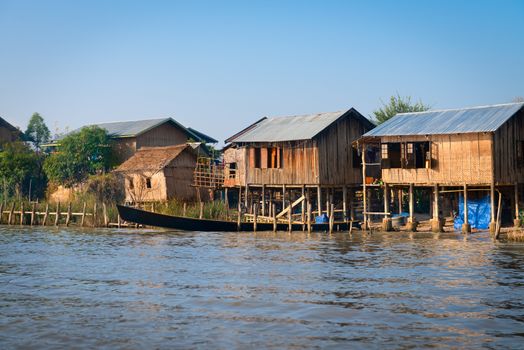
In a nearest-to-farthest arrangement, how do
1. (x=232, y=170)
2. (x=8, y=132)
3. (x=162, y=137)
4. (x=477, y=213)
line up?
(x=477, y=213) < (x=232, y=170) < (x=162, y=137) < (x=8, y=132)

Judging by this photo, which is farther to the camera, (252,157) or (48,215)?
(48,215)

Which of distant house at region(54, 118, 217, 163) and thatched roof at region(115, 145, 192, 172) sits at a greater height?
distant house at region(54, 118, 217, 163)

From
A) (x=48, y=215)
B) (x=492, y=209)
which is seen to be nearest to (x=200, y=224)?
(x=48, y=215)

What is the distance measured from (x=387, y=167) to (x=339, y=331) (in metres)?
21.1

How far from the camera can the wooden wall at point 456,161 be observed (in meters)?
29.5

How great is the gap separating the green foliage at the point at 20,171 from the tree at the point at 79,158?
1.70 metres

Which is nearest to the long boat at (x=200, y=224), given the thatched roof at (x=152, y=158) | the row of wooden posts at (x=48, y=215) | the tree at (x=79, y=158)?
the row of wooden posts at (x=48, y=215)

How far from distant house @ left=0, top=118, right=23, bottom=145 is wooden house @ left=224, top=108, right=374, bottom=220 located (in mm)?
23310

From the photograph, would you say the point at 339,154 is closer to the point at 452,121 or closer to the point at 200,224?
the point at 452,121

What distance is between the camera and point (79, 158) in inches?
1854

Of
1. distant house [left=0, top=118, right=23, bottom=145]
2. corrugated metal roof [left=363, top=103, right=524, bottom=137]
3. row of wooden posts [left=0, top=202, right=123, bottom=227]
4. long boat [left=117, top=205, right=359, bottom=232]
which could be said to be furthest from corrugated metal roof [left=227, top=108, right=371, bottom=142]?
distant house [left=0, top=118, right=23, bottom=145]

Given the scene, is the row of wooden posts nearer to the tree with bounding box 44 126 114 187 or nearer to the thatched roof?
the thatched roof

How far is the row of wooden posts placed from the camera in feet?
128

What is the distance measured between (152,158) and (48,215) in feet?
22.7
